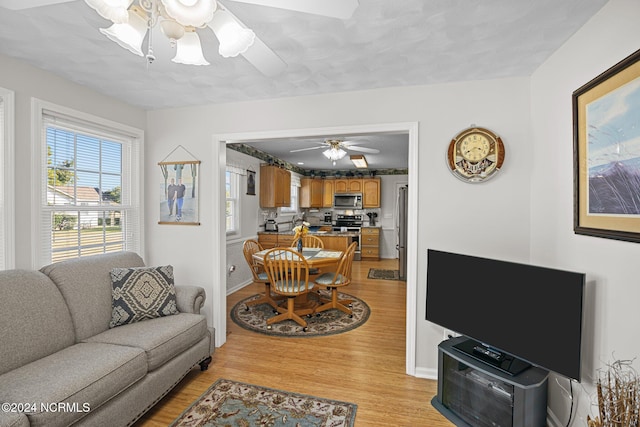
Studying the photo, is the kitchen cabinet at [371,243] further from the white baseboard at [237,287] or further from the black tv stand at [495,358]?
the black tv stand at [495,358]

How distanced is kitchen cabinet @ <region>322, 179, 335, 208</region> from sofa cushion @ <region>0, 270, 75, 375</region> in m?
6.60

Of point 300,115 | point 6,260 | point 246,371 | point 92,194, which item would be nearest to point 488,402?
point 246,371

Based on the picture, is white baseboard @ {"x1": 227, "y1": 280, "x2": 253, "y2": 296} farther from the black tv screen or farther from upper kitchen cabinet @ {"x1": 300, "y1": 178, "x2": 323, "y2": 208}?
the black tv screen

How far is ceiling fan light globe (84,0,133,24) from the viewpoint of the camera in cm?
102

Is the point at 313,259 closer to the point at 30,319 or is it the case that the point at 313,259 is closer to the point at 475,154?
the point at 475,154

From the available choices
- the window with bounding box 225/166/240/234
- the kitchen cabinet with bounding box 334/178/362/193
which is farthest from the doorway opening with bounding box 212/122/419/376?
the kitchen cabinet with bounding box 334/178/362/193

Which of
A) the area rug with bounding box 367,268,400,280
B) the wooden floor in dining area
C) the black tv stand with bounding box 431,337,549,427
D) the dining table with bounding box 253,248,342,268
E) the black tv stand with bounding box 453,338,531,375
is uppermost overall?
the dining table with bounding box 253,248,342,268

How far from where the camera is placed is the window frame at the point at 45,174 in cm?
230

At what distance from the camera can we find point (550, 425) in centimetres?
197

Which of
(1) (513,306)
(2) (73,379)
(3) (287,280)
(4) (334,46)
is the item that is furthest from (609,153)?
(2) (73,379)

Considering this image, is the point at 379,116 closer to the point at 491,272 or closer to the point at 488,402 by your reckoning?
the point at 491,272

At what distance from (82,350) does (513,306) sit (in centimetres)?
263

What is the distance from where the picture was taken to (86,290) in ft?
7.40

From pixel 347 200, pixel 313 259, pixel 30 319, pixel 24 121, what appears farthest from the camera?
pixel 347 200
